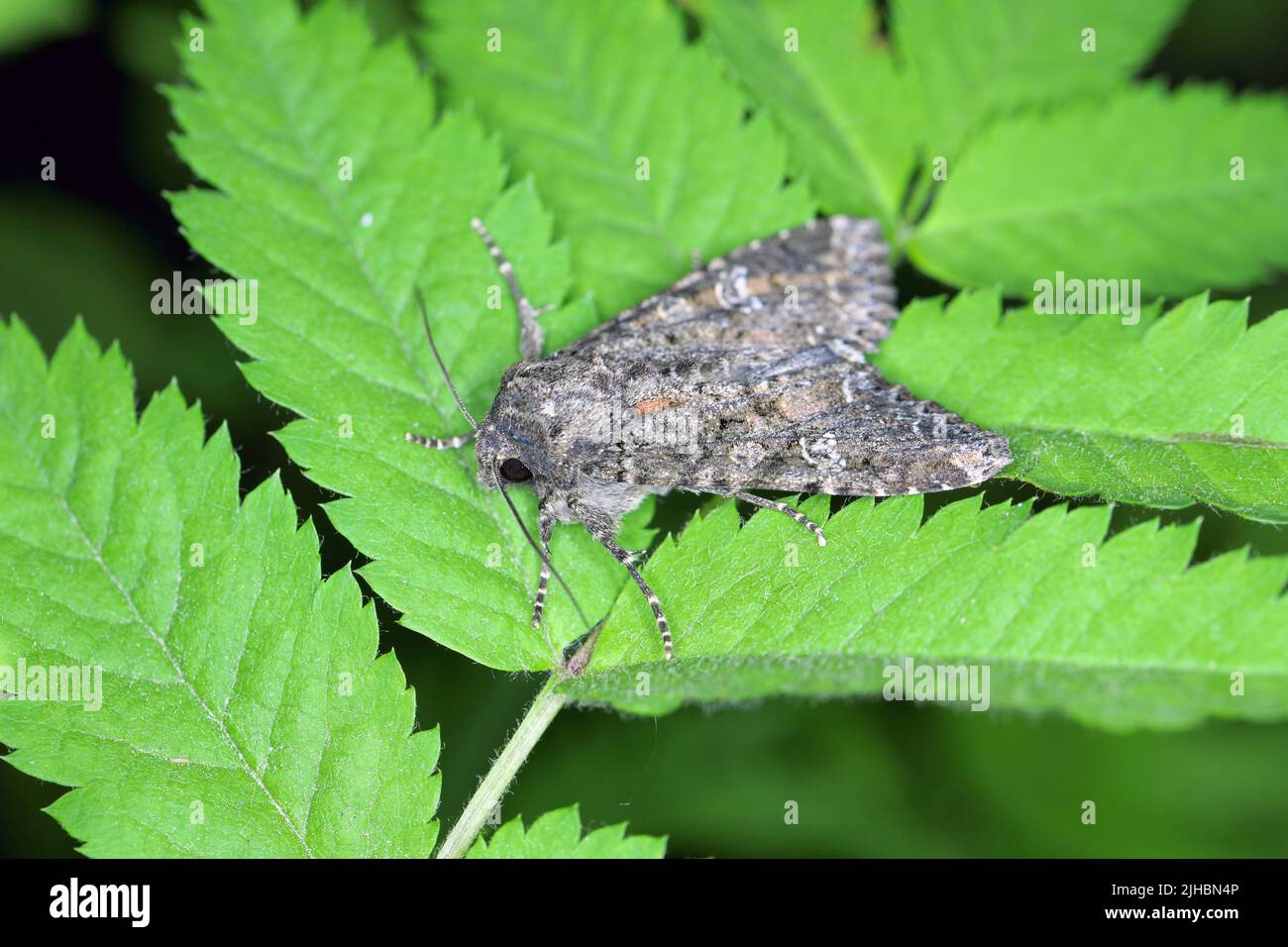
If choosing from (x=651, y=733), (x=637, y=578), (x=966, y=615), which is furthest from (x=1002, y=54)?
(x=651, y=733)

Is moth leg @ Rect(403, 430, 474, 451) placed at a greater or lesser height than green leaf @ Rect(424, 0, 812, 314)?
lesser

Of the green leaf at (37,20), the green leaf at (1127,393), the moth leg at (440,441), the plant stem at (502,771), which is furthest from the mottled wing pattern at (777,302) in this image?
the green leaf at (37,20)

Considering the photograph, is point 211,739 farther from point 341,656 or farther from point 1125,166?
point 1125,166

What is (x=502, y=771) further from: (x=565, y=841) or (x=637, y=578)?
(x=637, y=578)

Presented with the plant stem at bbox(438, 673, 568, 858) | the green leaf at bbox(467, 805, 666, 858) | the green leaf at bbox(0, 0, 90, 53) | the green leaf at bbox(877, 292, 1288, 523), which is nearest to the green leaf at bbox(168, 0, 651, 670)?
the plant stem at bbox(438, 673, 568, 858)

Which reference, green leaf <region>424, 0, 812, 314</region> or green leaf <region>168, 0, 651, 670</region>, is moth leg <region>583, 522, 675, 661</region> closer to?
green leaf <region>168, 0, 651, 670</region>
